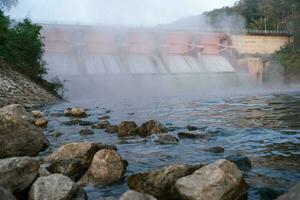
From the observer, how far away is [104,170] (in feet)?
23.3

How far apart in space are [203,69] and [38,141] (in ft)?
147

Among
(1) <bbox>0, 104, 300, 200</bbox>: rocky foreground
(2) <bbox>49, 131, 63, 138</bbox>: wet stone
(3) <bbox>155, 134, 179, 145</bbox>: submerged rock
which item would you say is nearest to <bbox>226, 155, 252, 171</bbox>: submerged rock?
(1) <bbox>0, 104, 300, 200</bbox>: rocky foreground

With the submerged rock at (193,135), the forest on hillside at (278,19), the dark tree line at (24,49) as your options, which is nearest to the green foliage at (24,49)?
the dark tree line at (24,49)

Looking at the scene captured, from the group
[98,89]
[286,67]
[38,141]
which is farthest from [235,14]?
[38,141]

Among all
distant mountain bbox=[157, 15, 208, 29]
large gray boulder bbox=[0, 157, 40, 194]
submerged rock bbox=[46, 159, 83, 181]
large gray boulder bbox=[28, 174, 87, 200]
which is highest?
distant mountain bbox=[157, 15, 208, 29]

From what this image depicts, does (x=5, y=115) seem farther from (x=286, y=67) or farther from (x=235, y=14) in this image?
(x=235, y=14)

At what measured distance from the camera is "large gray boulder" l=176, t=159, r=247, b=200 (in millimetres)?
5492

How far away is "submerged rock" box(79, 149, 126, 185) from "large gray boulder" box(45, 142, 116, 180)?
0.27 meters

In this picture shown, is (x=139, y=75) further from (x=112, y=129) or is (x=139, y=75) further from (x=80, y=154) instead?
(x=80, y=154)

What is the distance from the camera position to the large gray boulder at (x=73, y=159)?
23.4 feet

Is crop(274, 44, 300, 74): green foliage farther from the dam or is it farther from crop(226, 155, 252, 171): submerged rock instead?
crop(226, 155, 252, 171): submerged rock

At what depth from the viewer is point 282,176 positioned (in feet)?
23.7

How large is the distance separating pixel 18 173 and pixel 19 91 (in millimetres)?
18857

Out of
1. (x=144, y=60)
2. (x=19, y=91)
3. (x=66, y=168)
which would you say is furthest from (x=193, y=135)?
(x=144, y=60)
